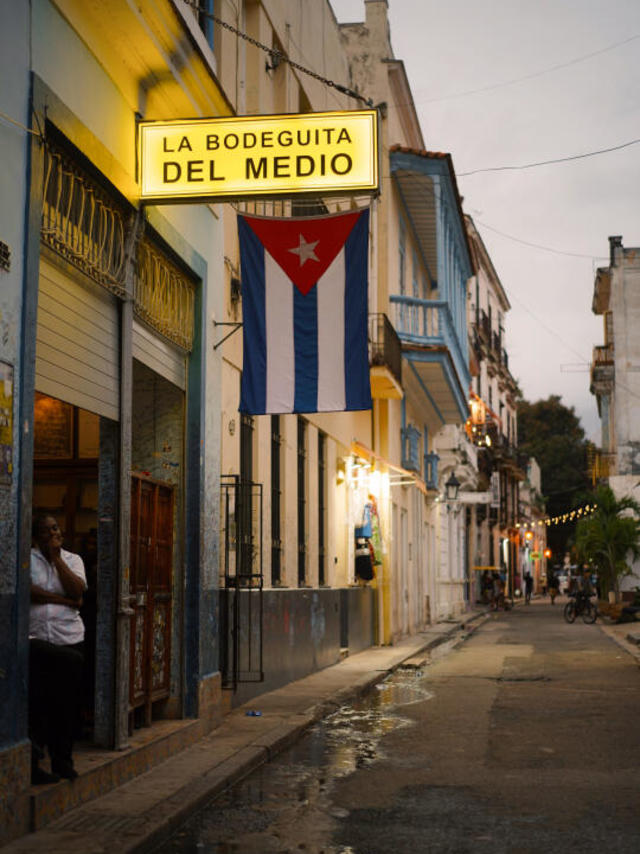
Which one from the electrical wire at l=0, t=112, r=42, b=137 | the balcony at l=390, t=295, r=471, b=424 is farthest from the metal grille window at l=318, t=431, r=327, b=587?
the electrical wire at l=0, t=112, r=42, b=137

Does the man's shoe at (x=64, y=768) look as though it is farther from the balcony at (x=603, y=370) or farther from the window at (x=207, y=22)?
the balcony at (x=603, y=370)

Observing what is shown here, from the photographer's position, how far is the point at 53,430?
10.8 metres

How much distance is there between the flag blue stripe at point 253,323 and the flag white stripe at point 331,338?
1.82ft

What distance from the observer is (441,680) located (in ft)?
54.6

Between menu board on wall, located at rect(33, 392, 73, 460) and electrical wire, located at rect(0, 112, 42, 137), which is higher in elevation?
electrical wire, located at rect(0, 112, 42, 137)

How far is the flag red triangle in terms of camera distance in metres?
10.3

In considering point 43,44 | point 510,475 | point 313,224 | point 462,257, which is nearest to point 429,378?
point 462,257

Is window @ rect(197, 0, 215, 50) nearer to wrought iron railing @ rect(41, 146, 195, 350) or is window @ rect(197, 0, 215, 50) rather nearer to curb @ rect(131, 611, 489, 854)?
wrought iron railing @ rect(41, 146, 195, 350)

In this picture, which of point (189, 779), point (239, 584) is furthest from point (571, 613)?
point (189, 779)

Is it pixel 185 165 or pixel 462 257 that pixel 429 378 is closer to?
pixel 462 257

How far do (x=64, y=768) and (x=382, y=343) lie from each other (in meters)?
14.5

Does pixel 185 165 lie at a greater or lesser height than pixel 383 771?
greater

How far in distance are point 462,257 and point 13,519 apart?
83.5 feet

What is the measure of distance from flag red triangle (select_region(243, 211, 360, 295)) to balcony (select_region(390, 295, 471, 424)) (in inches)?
502
